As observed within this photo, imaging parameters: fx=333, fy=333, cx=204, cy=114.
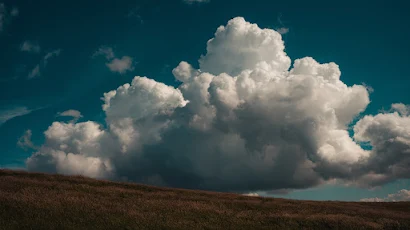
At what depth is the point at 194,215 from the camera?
26.1 meters

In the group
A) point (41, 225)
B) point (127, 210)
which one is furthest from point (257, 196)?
point (41, 225)

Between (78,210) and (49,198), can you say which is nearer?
(78,210)

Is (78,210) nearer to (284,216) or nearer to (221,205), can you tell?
(221,205)

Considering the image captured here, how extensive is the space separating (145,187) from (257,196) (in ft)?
49.2

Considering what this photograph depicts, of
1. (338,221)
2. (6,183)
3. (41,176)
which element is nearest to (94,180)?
(41,176)

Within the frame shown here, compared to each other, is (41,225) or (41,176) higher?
(41,176)

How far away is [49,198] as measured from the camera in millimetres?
25891

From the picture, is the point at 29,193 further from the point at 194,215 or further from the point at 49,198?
the point at 194,215

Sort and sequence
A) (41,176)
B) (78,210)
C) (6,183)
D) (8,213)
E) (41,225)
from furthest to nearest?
1. (41,176)
2. (6,183)
3. (78,210)
4. (8,213)
5. (41,225)

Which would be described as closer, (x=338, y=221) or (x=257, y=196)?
(x=338, y=221)

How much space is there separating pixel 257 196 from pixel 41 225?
3091 centimetres

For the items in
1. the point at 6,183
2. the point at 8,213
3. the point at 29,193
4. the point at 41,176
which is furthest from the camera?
the point at 41,176

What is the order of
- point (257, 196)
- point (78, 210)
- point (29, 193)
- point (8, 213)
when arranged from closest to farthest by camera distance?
point (8, 213), point (78, 210), point (29, 193), point (257, 196)

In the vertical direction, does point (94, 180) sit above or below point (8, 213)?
above
